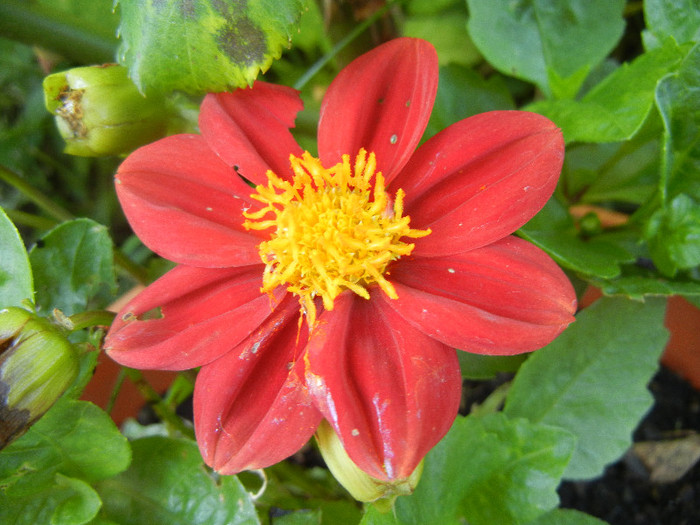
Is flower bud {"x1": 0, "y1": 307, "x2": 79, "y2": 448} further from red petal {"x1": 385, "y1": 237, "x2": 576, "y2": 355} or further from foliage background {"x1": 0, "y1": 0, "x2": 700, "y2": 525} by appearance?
red petal {"x1": 385, "y1": 237, "x2": 576, "y2": 355}

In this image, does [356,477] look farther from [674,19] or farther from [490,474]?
[674,19]

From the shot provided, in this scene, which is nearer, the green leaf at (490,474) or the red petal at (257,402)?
the red petal at (257,402)

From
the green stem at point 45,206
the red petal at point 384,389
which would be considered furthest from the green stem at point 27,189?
the red petal at point 384,389

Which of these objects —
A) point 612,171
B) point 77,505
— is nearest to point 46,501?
point 77,505

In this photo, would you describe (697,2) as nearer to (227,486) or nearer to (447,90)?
(447,90)

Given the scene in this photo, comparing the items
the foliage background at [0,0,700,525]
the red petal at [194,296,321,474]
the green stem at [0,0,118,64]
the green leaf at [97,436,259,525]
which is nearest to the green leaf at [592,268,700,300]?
the foliage background at [0,0,700,525]

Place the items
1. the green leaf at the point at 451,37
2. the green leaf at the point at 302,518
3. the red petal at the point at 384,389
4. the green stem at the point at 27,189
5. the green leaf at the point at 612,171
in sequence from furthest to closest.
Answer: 1. the green leaf at the point at 451,37
2. the green leaf at the point at 612,171
3. the green stem at the point at 27,189
4. the green leaf at the point at 302,518
5. the red petal at the point at 384,389

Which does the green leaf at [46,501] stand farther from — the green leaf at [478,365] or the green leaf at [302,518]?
the green leaf at [478,365]

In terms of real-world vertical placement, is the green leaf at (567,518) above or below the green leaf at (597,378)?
below
